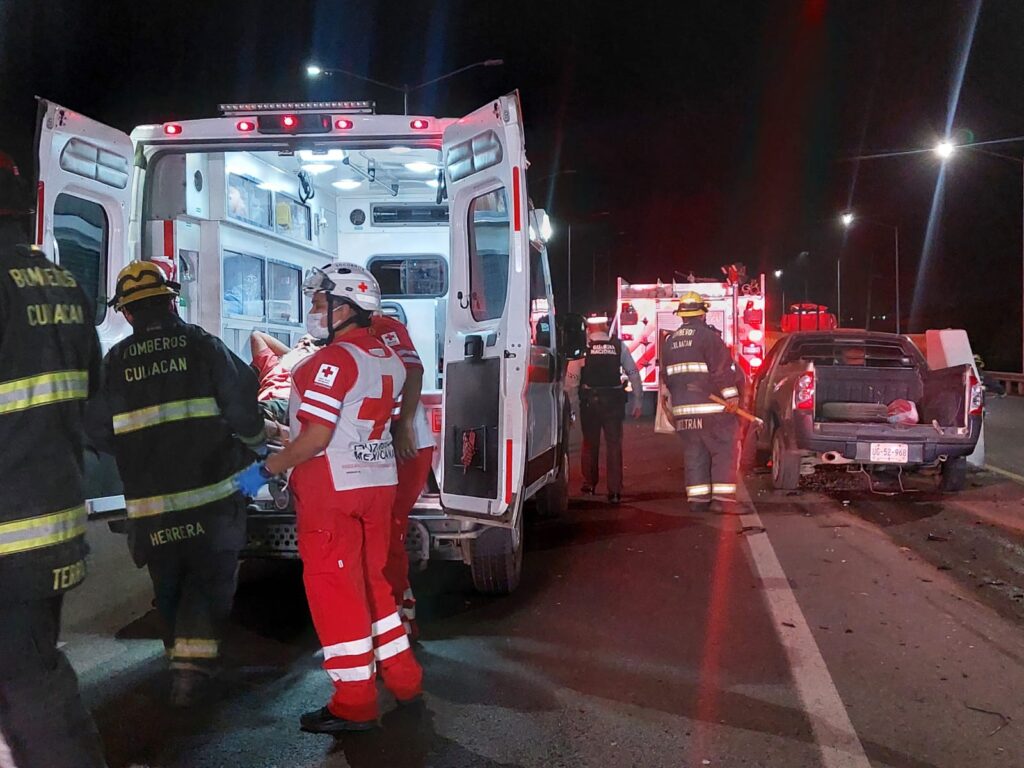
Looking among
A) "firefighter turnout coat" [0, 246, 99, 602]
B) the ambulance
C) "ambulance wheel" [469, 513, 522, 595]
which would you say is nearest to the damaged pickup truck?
the ambulance

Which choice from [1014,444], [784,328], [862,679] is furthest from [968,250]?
[862,679]

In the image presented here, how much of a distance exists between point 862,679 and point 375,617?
90.2 inches

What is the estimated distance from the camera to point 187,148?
5395 mm

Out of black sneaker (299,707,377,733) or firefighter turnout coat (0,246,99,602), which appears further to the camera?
black sneaker (299,707,377,733)

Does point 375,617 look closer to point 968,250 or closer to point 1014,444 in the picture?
point 1014,444

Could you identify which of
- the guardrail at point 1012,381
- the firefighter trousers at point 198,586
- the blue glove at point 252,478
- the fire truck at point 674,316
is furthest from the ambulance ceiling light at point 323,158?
the guardrail at point 1012,381

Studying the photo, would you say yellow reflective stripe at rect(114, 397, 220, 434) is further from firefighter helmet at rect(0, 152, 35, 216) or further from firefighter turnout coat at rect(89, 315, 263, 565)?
firefighter helmet at rect(0, 152, 35, 216)

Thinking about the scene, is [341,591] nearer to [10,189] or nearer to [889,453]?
[10,189]

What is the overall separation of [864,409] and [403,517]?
21.0 feet

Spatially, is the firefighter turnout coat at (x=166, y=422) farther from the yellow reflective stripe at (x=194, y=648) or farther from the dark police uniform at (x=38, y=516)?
the dark police uniform at (x=38, y=516)

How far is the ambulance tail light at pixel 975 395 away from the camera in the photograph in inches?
356

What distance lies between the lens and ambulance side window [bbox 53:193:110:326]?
518 cm

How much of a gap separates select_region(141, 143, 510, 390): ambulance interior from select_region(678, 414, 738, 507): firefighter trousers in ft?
7.64

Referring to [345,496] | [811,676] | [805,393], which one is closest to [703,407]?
[805,393]
